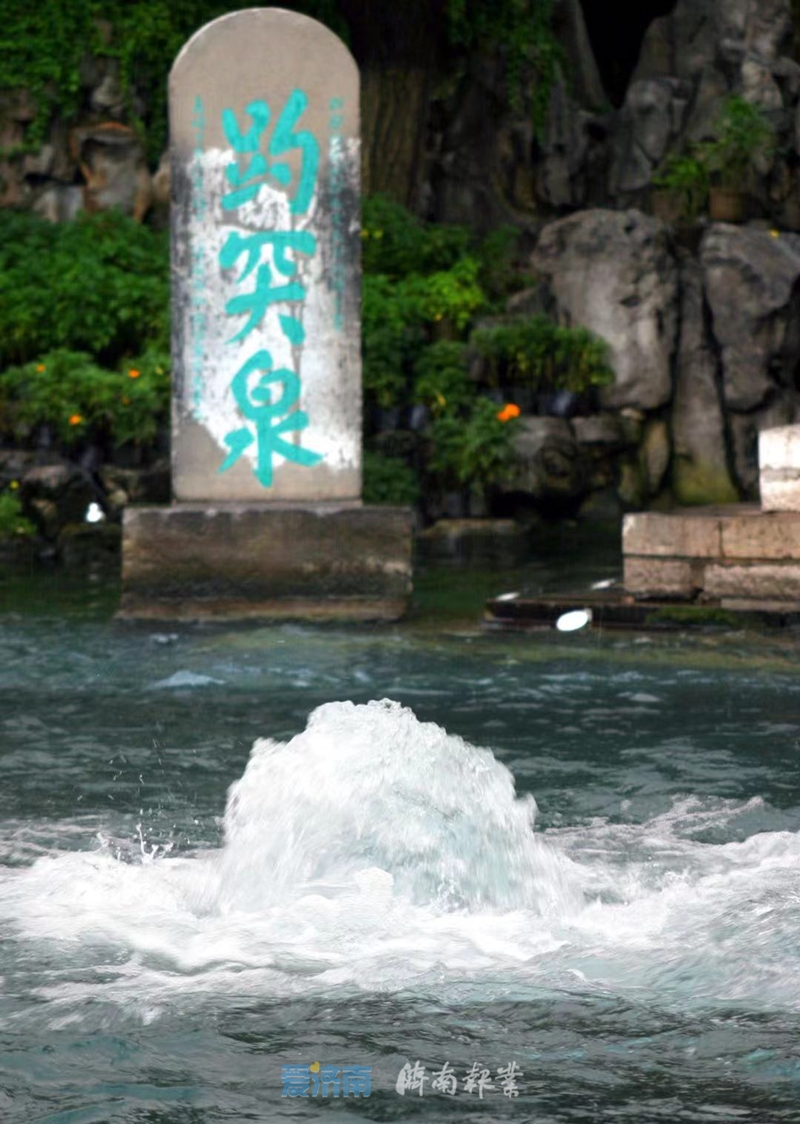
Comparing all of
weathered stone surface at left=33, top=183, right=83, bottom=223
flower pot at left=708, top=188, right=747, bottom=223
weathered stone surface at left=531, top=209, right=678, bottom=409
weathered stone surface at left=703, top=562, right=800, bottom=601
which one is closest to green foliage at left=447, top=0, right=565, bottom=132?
flower pot at left=708, top=188, right=747, bottom=223

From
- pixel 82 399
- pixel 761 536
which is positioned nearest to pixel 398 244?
pixel 82 399

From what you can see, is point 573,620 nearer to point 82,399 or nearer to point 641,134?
point 82,399

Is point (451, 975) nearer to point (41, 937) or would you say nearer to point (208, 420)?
point (41, 937)

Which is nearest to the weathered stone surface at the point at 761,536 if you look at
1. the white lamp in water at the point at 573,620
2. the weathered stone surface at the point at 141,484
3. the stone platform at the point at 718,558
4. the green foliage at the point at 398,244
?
the stone platform at the point at 718,558

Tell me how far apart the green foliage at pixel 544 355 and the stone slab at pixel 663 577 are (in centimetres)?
833

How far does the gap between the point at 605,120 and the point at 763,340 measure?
19.2ft

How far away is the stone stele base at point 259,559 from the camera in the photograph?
34.1ft

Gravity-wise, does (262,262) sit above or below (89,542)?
above

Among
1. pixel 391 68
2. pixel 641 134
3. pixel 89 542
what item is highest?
pixel 391 68

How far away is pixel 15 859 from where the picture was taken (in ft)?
17.2

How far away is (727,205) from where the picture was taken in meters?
20.8

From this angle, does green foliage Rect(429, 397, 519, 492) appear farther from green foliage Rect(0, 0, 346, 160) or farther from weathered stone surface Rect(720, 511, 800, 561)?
weathered stone surface Rect(720, 511, 800, 561)

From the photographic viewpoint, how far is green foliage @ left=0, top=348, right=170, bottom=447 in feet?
54.2

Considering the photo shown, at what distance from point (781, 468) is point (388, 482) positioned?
7555 mm
